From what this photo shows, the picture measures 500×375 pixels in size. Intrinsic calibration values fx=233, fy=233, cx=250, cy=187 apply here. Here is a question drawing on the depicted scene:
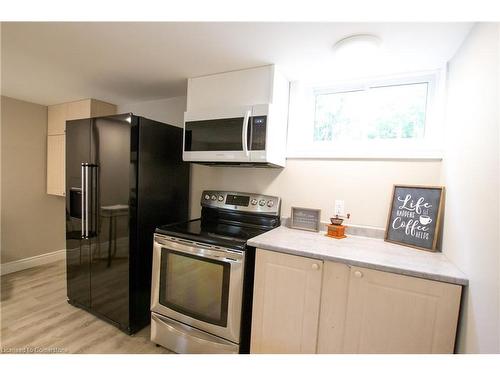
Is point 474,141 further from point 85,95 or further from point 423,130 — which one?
point 85,95

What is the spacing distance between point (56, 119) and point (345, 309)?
386cm

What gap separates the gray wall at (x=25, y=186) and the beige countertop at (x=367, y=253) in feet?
10.8

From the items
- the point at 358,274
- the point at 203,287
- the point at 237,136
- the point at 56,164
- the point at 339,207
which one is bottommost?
the point at 203,287

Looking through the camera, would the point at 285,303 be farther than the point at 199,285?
No

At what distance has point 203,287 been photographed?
1571mm

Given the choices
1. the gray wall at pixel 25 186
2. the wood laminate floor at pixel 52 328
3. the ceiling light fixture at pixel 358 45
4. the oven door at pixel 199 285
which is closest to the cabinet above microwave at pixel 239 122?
the ceiling light fixture at pixel 358 45

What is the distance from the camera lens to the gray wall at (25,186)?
112 inches

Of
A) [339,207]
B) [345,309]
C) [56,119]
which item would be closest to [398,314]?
[345,309]

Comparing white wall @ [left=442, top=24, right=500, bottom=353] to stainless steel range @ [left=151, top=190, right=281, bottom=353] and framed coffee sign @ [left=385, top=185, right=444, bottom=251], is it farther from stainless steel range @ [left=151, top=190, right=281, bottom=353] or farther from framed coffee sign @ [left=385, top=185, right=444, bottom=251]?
stainless steel range @ [left=151, top=190, right=281, bottom=353]

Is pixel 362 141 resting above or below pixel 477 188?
above

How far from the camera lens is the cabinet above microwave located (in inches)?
65.1

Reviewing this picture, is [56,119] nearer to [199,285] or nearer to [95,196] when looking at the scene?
[95,196]

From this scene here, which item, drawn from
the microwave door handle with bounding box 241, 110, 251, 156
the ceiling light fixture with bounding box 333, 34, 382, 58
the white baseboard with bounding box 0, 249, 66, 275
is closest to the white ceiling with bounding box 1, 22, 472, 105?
the ceiling light fixture with bounding box 333, 34, 382, 58
